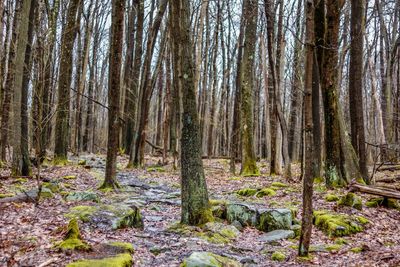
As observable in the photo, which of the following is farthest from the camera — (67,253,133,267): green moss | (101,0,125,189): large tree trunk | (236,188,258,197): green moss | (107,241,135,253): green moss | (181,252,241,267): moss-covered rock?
(236,188,258,197): green moss

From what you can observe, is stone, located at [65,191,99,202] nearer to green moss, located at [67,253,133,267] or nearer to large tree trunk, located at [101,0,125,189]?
large tree trunk, located at [101,0,125,189]

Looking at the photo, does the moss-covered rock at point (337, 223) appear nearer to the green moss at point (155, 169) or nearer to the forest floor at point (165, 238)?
the forest floor at point (165, 238)

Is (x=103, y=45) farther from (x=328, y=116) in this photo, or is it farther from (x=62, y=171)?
(x=328, y=116)

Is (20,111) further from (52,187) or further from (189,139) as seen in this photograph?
(189,139)

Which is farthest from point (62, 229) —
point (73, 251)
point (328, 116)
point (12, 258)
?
point (328, 116)

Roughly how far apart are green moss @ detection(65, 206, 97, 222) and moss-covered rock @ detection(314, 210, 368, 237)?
431 centimetres

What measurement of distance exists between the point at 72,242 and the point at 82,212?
76.6 inches

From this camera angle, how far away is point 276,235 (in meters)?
6.58

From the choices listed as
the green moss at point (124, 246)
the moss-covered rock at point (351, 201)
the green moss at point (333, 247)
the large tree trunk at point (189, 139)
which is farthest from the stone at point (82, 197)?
the moss-covered rock at point (351, 201)

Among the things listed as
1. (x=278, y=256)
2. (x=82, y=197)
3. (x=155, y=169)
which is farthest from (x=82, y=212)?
(x=155, y=169)

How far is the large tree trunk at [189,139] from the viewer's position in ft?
21.0

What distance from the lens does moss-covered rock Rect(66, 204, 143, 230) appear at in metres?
6.17

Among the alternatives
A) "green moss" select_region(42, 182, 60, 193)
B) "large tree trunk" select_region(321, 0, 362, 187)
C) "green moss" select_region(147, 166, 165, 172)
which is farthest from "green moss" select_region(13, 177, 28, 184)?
"large tree trunk" select_region(321, 0, 362, 187)

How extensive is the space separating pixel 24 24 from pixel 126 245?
7.39m
